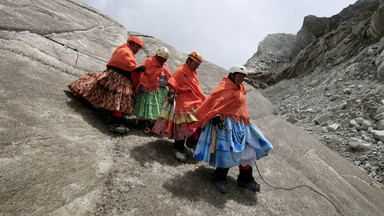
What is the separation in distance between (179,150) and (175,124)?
409mm

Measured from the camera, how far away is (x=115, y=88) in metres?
3.73

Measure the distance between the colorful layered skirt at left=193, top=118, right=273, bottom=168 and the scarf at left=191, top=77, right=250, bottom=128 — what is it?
89 millimetres

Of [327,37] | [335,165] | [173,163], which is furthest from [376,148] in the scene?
[327,37]

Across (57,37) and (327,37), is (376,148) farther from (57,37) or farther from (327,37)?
(327,37)

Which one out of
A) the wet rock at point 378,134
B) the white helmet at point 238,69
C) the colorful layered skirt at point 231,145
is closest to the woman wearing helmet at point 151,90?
the colorful layered skirt at point 231,145

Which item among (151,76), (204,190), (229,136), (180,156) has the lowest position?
(204,190)

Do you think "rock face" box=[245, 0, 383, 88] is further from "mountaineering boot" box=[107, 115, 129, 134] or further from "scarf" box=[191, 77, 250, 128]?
"mountaineering boot" box=[107, 115, 129, 134]

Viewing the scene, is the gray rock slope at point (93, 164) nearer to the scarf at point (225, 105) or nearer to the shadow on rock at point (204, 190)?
the shadow on rock at point (204, 190)

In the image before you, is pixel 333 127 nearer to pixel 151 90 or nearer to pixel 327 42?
pixel 151 90

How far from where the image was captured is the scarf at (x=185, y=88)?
3613 millimetres

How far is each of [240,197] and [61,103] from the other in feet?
9.81

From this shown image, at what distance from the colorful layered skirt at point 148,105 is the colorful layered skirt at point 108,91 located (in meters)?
0.18

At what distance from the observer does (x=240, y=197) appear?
2.98 m

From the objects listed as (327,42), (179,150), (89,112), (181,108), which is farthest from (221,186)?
(327,42)
